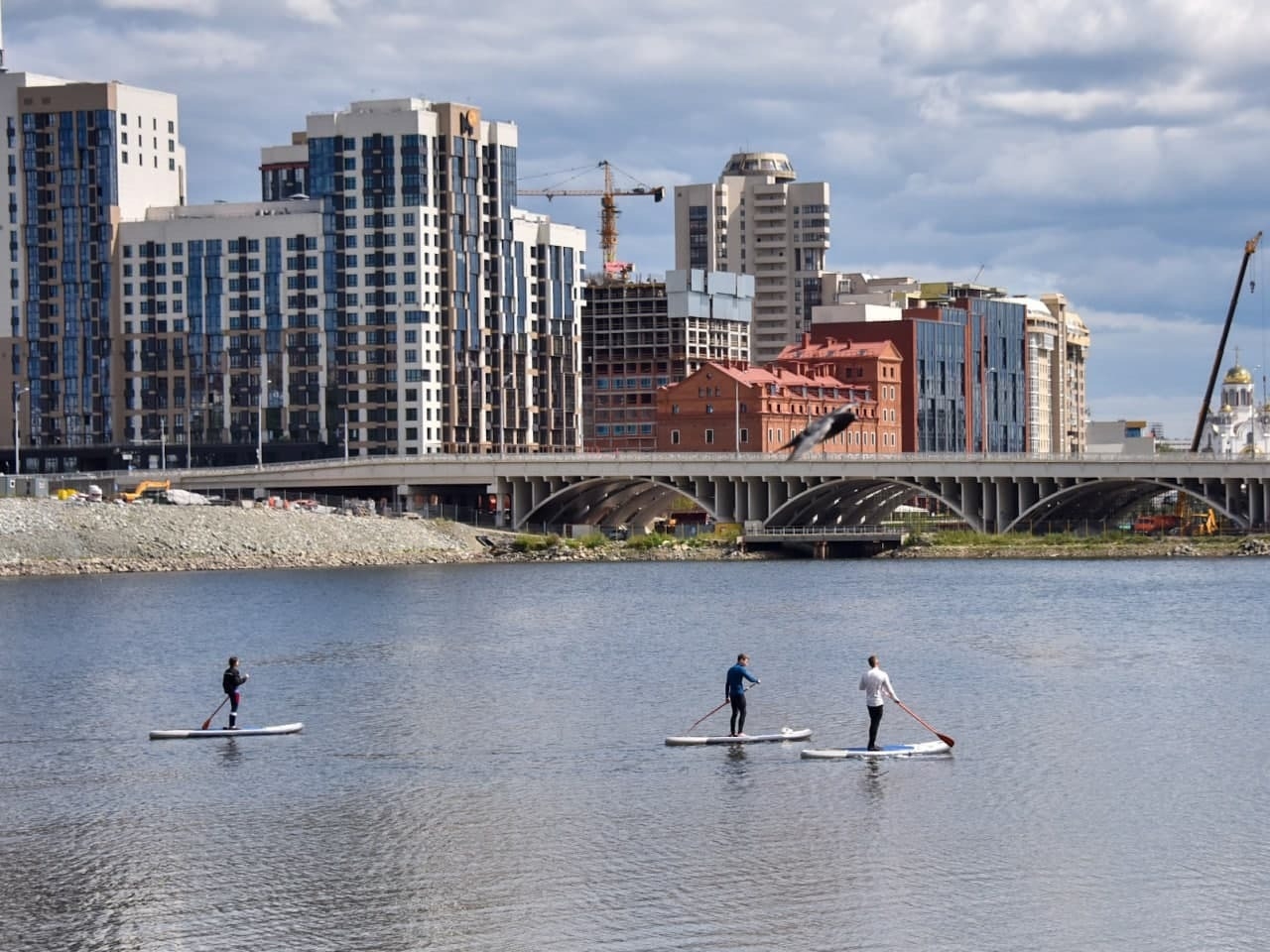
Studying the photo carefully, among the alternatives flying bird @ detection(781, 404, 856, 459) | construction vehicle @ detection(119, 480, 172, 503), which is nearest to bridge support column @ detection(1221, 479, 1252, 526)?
construction vehicle @ detection(119, 480, 172, 503)

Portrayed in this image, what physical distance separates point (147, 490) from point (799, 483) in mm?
54959

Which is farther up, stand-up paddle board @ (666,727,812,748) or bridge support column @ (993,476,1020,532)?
bridge support column @ (993,476,1020,532)

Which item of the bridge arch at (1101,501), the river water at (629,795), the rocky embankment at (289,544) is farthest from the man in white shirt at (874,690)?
the bridge arch at (1101,501)

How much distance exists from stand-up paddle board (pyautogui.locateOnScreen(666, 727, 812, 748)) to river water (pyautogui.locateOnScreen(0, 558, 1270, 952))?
500mm

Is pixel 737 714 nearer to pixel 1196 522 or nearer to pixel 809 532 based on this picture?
pixel 809 532

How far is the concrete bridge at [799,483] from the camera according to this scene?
157 meters

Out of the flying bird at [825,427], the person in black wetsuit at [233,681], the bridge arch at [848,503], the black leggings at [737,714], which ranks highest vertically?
the flying bird at [825,427]

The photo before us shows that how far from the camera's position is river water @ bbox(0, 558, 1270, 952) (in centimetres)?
3447

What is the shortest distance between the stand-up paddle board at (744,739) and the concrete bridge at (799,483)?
99834 millimetres

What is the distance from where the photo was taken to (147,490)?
177 meters

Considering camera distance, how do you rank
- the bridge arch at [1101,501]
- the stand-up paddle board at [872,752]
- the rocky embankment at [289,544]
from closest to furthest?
1. the stand-up paddle board at [872,752]
2. the rocky embankment at [289,544]
3. the bridge arch at [1101,501]

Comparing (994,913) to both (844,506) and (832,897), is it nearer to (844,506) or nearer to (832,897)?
(832,897)

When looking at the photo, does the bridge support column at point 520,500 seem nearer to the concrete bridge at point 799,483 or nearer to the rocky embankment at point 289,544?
the concrete bridge at point 799,483

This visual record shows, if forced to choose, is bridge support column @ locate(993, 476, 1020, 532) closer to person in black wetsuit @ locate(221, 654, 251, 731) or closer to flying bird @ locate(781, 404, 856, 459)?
person in black wetsuit @ locate(221, 654, 251, 731)
